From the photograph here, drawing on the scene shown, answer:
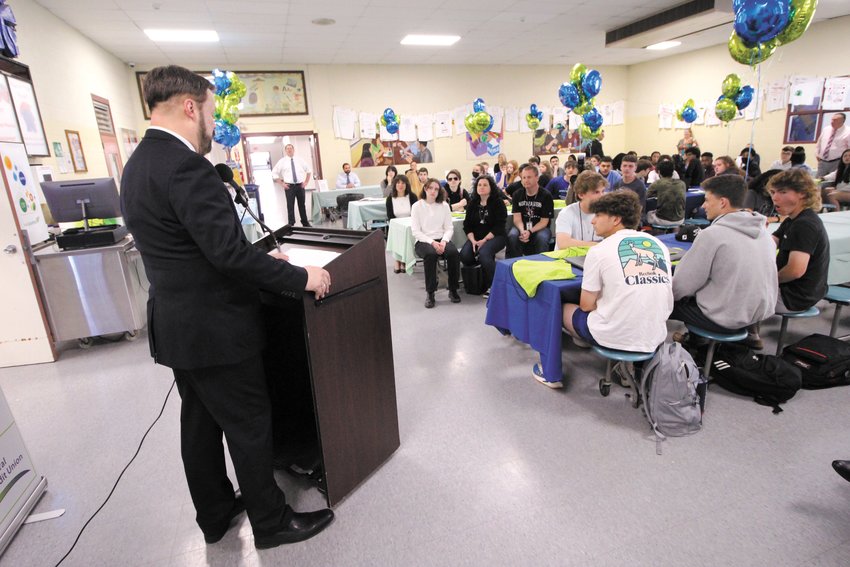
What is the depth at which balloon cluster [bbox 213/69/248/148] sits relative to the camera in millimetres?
6453

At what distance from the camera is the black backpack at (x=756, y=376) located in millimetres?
2336

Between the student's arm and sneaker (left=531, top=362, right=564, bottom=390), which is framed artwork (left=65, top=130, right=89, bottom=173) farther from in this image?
the student's arm

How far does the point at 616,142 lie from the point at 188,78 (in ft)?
40.8

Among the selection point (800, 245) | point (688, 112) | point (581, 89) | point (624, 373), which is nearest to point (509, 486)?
point (624, 373)

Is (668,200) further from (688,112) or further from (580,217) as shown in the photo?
(688,112)

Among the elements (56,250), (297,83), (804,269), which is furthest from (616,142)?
(56,250)

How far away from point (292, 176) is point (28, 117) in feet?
13.1

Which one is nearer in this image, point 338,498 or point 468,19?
point 338,498

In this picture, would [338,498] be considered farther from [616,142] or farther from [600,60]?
[616,142]

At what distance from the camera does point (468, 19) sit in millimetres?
6699

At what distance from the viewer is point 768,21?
3.88 meters

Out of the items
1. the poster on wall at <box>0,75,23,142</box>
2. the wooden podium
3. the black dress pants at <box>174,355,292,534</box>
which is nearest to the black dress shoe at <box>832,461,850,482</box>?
the wooden podium

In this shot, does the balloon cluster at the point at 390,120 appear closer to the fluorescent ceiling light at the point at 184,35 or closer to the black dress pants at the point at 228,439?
the fluorescent ceiling light at the point at 184,35

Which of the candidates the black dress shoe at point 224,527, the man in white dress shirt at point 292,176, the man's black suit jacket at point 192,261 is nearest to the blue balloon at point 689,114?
the man in white dress shirt at point 292,176
